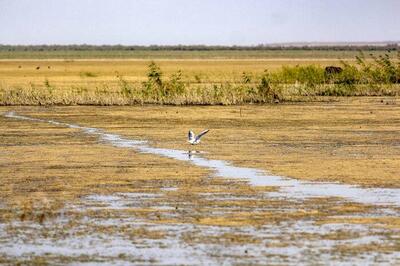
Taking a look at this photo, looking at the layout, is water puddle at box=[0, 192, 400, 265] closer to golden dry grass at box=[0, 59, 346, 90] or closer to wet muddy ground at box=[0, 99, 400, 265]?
wet muddy ground at box=[0, 99, 400, 265]

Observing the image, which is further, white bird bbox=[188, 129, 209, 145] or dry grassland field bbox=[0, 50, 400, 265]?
white bird bbox=[188, 129, 209, 145]

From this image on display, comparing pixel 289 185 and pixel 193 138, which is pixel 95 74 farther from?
pixel 289 185

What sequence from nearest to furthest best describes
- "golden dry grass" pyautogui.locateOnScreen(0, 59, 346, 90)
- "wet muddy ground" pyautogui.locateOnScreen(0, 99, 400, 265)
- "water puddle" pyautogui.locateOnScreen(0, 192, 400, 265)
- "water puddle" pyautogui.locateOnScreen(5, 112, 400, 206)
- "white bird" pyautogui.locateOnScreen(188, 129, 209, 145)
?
1. "water puddle" pyautogui.locateOnScreen(0, 192, 400, 265)
2. "wet muddy ground" pyautogui.locateOnScreen(0, 99, 400, 265)
3. "water puddle" pyautogui.locateOnScreen(5, 112, 400, 206)
4. "white bird" pyautogui.locateOnScreen(188, 129, 209, 145)
5. "golden dry grass" pyautogui.locateOnScreen(0, 59, 346, 90)

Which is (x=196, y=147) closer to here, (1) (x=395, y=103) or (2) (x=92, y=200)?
(2) (x=92, y=200)

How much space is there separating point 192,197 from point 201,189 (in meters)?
1.00

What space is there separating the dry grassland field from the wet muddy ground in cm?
3

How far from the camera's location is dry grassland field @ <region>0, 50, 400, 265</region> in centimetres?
1446

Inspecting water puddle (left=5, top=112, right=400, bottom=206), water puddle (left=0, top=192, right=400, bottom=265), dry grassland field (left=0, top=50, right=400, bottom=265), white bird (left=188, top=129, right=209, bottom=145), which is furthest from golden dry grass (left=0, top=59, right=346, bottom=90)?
water puddle (left=0, top=192, right=400, bottom=265)

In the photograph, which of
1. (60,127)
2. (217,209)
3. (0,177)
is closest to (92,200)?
(217,209)

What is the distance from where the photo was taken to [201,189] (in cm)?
1998

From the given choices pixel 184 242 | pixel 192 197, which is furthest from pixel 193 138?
pixel 184 242

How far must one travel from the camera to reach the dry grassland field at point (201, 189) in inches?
569

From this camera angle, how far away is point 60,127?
34094 millimetres

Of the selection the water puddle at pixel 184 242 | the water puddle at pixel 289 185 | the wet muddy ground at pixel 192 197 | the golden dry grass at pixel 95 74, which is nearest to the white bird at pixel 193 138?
the wet muddy ground at pixel 192 197
